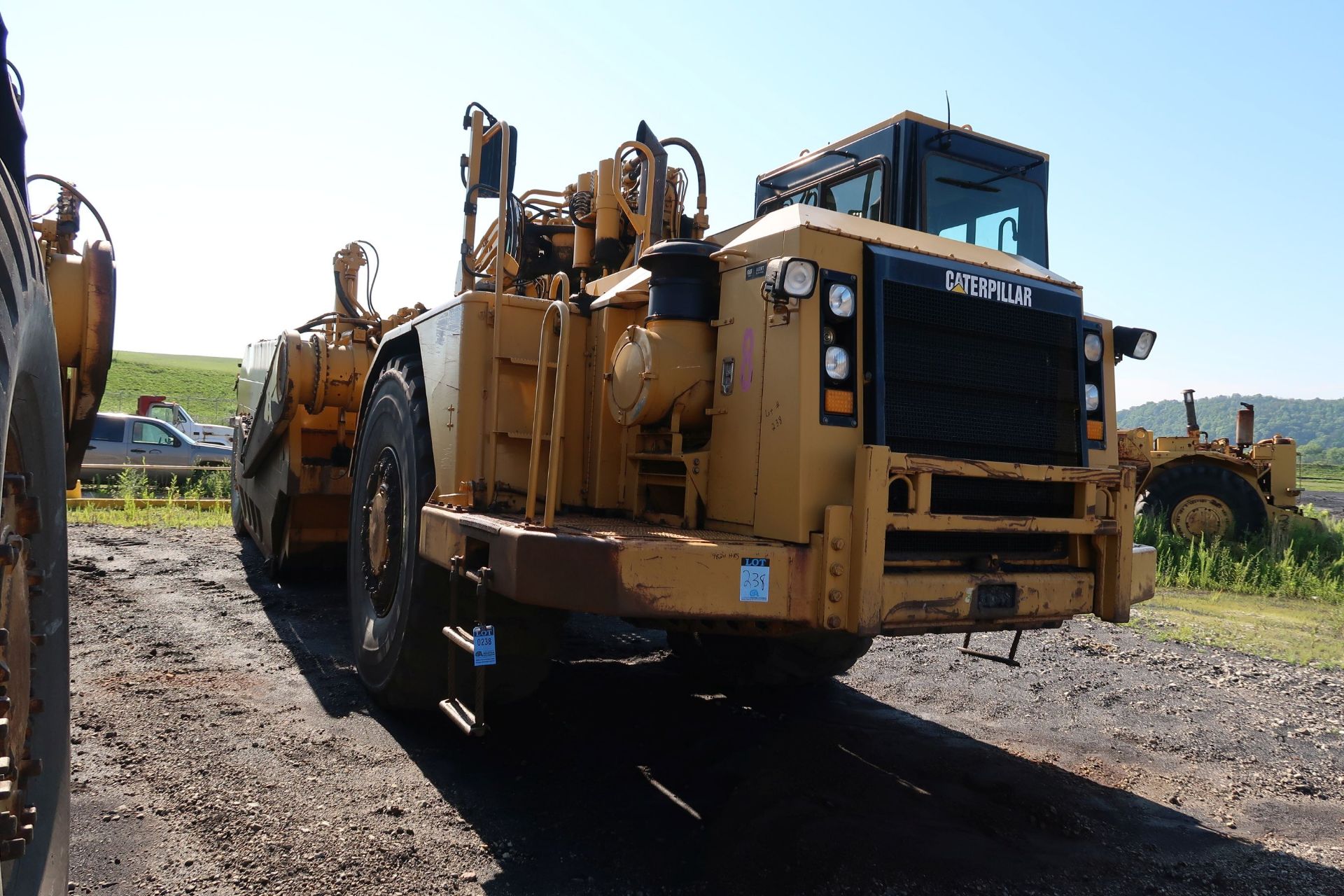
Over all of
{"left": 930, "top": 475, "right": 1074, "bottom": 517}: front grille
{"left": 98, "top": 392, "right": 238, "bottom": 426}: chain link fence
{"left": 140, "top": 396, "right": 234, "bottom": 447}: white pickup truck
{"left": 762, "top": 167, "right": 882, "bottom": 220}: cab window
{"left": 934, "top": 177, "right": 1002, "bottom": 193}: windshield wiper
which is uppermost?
{"left": 98, "top": 392, "right": 238, "bottom": 426}: chain link fence

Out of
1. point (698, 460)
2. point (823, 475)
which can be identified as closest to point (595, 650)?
point (698, 460)

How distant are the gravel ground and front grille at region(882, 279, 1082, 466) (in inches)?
58.1

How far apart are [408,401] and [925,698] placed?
11.1ft

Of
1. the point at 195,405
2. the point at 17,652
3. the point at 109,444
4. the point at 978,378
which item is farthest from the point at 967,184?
the point at 195,405

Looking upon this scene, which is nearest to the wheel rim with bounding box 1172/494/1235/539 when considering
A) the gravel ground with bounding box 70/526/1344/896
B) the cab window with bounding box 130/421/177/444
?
the gravel ground with bounding box 70/526/1344/896

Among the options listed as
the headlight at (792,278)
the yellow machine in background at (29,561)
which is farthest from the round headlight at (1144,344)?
the yellow machine in background at (29,561)

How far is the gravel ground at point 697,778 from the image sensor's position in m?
3.28

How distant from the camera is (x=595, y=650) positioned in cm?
655

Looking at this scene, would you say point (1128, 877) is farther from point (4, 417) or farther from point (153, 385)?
point (153, 385)

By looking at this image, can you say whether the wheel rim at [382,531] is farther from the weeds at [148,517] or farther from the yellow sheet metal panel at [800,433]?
the weeds at [148,517]

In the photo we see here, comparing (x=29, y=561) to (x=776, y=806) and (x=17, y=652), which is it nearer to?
(x=17, y=652)

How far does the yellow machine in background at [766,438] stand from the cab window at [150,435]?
14770 mm

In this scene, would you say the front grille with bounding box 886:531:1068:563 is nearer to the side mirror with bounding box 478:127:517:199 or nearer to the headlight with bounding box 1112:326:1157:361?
the headlight with bounding box 1112:326:1157:361

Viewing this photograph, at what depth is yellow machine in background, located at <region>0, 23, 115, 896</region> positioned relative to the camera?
1519 mm
